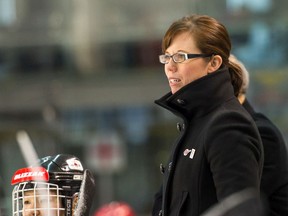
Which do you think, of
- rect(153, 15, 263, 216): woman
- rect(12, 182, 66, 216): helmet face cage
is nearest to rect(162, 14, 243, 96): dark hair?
rect(153, 15, 263, 216): woman

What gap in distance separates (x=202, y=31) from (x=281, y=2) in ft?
45.9

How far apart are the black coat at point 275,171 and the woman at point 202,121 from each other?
0.54m

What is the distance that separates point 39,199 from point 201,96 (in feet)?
2.60

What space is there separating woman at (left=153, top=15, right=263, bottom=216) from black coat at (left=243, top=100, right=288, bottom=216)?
541 mm

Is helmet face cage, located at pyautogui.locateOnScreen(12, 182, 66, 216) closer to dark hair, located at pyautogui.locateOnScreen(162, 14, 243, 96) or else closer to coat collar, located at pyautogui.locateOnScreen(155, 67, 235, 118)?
coat collar, located at pyautogui.locateOnScreen(155, 67, 235, 118)

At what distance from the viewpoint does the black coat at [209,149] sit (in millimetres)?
2977

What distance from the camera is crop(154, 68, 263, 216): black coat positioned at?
298 centimetres

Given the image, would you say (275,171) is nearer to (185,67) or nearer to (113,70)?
(185,67)

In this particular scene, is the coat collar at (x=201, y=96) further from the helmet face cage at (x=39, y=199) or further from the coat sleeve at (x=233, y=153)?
the helmet face cage at (x=39, y=199)

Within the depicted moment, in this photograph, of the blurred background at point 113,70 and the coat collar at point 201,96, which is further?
the blurred background at point 113,70

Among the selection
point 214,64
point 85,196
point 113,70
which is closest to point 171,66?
point 214,64

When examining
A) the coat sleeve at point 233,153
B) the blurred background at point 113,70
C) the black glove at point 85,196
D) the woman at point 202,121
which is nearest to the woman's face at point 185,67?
the woman at point 202,121

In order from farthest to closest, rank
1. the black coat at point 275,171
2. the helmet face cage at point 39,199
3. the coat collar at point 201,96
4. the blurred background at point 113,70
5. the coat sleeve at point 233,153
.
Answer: the blurred background at point 113,70 → the black coat at point 275,171 → the helmet face cage at point 39,199 → the coat collar at point 201,96 → the coat sleeve at point 233,153

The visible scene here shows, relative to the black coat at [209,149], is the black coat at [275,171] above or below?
below
